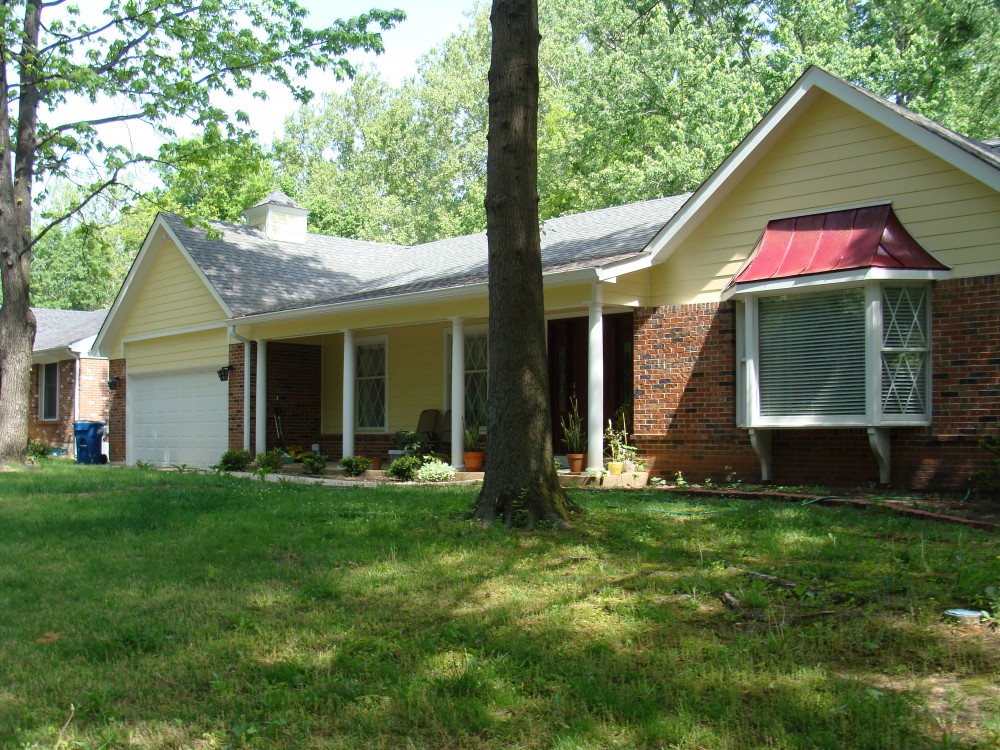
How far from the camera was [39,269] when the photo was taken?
5269cm

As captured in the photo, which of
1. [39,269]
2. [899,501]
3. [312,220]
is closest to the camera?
[899,501]

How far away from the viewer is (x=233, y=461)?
1706cm

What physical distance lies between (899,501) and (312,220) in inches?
1392

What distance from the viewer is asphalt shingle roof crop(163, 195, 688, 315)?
47.8ft

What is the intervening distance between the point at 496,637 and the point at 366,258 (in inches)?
750

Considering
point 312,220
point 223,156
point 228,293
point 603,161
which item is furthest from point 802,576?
point 312,220

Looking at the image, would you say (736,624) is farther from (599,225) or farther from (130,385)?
(130,385)

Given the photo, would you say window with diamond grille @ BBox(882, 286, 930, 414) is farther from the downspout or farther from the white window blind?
the downspout

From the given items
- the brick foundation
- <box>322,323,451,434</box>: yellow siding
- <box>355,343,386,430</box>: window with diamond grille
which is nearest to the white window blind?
<box>322,323,451,434</box>: yellow siding

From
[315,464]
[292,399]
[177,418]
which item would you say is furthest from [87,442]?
[315,464]

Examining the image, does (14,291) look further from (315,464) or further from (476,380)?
(476,380)

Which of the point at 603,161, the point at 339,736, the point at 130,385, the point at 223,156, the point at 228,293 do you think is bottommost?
the point at 339,736

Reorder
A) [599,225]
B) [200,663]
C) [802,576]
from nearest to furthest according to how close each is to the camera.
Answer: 1. [200,663]
2. [802,576]
3. [599,225]

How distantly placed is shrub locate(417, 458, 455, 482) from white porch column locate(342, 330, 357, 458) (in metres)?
2.83
